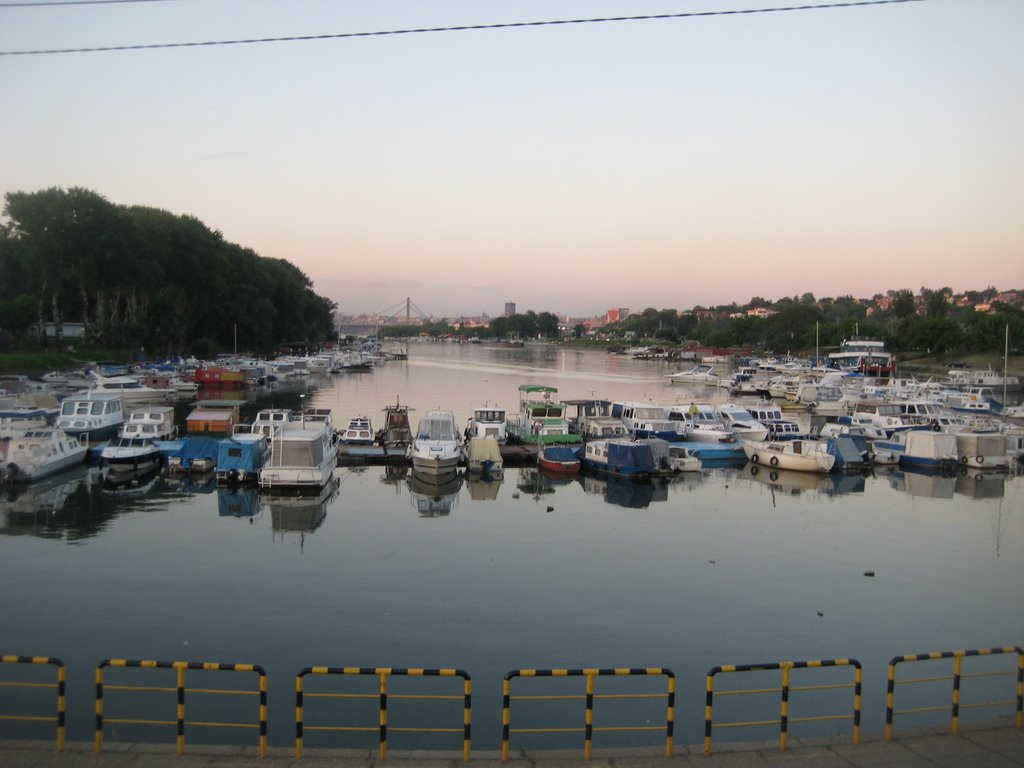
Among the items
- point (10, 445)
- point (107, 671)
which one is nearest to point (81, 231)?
point (10, 445)

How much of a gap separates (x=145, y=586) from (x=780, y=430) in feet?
110

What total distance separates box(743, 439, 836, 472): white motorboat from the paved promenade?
97.2ft

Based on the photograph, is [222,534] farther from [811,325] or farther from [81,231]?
[811,325]

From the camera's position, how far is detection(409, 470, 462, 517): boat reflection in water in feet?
95.8

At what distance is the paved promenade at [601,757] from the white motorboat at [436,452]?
2526 centimetres

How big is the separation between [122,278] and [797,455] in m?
70.3

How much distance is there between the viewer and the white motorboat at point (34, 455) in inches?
1250

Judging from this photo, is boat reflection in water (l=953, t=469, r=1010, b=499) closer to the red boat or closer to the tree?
the red boat

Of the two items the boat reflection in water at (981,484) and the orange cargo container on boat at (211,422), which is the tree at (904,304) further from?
the orange cargo container on boat at (211,422)

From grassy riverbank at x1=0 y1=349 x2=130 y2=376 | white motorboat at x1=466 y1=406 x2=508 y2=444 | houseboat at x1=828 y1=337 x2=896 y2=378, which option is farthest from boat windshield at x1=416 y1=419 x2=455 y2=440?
houseboat at x1=828 y1=337 x2=896 y2=378

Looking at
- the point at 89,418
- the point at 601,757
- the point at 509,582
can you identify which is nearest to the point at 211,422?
the point at 89,418

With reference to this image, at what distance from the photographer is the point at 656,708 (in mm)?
13555

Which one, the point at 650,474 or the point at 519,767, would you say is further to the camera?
the point at 650,474

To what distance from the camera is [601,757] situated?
27.8 feet
